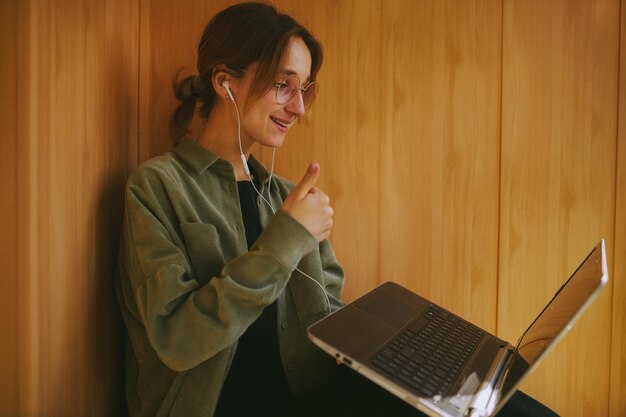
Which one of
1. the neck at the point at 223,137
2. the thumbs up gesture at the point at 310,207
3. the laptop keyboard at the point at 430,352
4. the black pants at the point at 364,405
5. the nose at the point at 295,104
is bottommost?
the black pants at the point at 364,405

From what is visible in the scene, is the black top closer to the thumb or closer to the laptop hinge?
the thumb

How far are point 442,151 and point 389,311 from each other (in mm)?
650

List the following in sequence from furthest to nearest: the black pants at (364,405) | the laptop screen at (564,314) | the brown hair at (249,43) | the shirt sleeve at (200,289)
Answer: the brown hair at (249,43) < the black pants at (364,405) < the shirt sleeve at (200,289) < the laptop screen at (564,314)

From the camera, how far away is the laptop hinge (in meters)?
0.62

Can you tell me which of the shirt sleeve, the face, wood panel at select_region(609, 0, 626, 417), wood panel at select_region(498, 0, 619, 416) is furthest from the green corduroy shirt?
wood panel at select_region(609, 0, 626, 417)

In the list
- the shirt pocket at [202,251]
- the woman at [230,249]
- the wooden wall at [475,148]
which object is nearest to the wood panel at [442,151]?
the wooden wall at [475,148]

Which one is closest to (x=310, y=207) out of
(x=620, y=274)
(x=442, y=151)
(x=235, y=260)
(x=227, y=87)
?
(x=235, y=260)

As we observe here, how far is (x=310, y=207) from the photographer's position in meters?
0.76

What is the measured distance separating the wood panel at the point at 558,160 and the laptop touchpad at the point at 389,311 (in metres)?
0.59

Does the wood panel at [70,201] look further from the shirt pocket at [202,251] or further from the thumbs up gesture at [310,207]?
the thumbs up gesture at [310,207]

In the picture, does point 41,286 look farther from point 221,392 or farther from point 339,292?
point 339,292

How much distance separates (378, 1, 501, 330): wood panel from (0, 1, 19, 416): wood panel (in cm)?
96

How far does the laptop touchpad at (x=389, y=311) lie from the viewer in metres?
0.81

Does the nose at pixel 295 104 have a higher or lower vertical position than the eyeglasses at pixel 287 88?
Answer: lower
